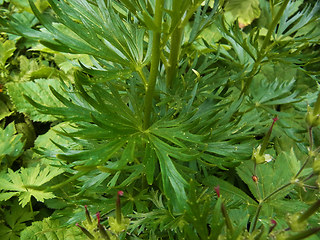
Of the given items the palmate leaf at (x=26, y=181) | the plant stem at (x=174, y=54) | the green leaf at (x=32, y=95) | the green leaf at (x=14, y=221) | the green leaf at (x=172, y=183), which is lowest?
the green leaf at (x=14, y=221)

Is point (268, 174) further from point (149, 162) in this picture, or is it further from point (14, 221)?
point (14, 221)

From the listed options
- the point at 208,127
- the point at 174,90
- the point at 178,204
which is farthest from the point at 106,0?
the point at 178,204

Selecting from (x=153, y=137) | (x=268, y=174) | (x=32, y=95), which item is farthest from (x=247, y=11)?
(x=153, y=137)

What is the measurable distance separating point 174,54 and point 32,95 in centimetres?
91

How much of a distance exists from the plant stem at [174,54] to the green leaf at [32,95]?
29.2 inches

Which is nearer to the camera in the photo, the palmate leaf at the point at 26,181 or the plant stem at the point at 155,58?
the plant stem at the point at 155,58

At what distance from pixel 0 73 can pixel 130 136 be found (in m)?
1.27

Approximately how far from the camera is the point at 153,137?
70 centimetres

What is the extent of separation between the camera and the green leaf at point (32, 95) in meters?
1.44

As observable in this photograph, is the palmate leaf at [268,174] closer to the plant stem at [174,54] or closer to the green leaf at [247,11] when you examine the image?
the plant stem at [174,54]

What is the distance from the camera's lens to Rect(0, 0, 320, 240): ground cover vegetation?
60 cm

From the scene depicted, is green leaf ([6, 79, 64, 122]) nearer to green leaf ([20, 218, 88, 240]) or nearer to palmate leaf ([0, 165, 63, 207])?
palmate leaf ([0, 165, 63, 207])

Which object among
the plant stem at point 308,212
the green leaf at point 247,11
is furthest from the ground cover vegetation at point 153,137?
the green leaf at point 247,11

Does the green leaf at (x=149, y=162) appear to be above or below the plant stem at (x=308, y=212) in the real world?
below
